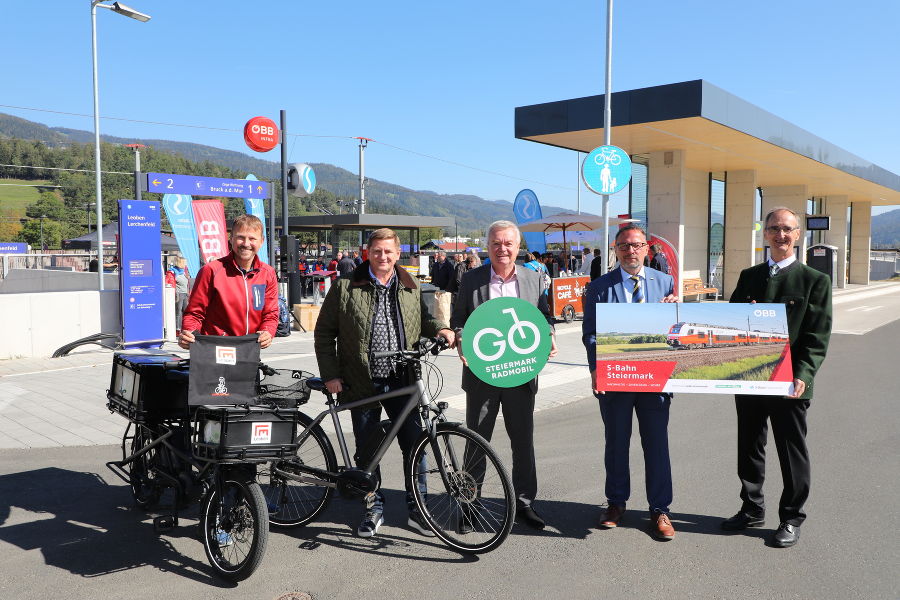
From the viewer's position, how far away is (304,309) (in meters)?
14.6

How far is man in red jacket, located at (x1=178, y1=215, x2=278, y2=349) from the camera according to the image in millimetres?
4250

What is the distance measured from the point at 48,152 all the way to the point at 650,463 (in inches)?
5507

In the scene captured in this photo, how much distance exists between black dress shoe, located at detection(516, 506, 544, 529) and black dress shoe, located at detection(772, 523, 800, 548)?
132 cm

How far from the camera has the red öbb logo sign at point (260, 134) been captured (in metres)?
15.9

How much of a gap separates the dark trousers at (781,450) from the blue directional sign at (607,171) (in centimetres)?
548

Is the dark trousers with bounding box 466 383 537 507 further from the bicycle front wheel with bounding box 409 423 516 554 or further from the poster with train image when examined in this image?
the poster with train image

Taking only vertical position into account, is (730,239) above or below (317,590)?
above

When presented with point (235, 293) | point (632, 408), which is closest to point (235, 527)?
point (235, 293)

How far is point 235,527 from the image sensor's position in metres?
3.56

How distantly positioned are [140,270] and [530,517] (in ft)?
32.2

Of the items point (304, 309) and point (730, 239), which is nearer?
point (304, 309)

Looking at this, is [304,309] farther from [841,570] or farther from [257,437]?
[841,570]

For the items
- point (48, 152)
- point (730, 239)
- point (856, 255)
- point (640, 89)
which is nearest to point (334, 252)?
point (730, 239)

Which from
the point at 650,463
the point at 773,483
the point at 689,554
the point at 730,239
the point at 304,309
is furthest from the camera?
the point at 730,239
